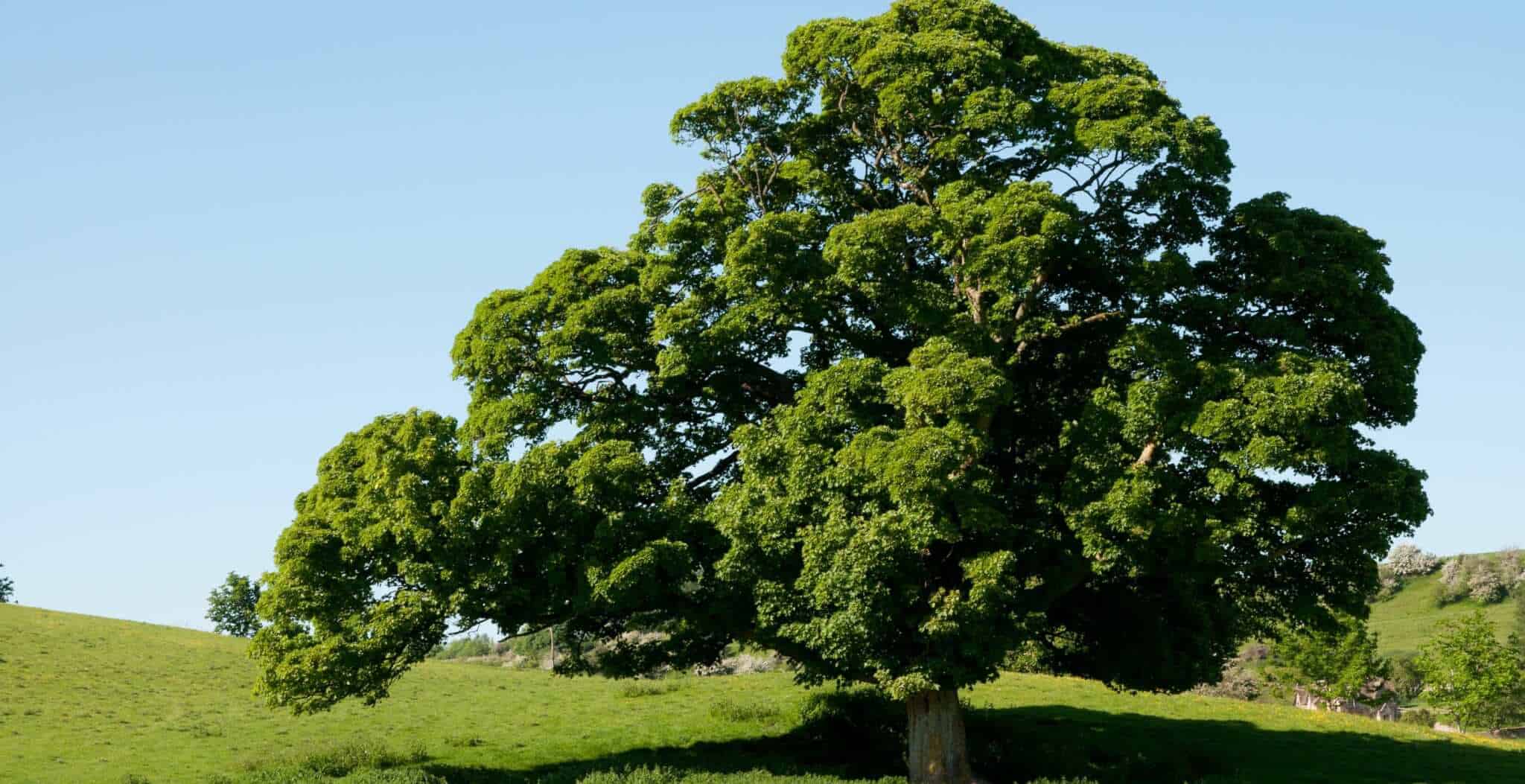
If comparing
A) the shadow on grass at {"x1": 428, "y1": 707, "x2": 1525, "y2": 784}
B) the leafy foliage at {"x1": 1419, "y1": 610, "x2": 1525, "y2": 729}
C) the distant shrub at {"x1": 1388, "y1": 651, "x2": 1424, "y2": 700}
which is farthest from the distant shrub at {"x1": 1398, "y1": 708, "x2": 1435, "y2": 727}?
the shadow on grass at {"x1": 428, "y1": 707, "x2": 1525, "y2": 784}

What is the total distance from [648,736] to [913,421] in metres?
19.4

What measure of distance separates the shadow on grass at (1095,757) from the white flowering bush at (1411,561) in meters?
114

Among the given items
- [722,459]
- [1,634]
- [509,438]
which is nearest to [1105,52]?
[722,459]

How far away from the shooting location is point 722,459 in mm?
34781

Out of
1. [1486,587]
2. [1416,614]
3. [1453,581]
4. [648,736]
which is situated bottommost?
[648,736]

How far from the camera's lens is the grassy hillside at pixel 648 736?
3597 centimetres

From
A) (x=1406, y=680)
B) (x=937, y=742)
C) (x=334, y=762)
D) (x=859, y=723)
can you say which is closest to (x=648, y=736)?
(x=859, y=723)

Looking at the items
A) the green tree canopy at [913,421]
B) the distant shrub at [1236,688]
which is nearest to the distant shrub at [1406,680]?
the distant shrub at [1236,688]

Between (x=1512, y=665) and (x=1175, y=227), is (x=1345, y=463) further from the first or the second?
(x=1512, y=665)

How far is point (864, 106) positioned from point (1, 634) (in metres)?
63.0

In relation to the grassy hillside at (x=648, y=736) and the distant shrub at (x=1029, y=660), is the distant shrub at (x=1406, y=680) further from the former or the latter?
the grassy hillside at (x=648, y=736)

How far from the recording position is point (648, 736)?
42.2 m

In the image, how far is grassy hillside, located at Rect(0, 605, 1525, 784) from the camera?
1416 inches

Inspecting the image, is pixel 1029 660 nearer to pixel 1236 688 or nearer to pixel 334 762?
pixel 334 762
